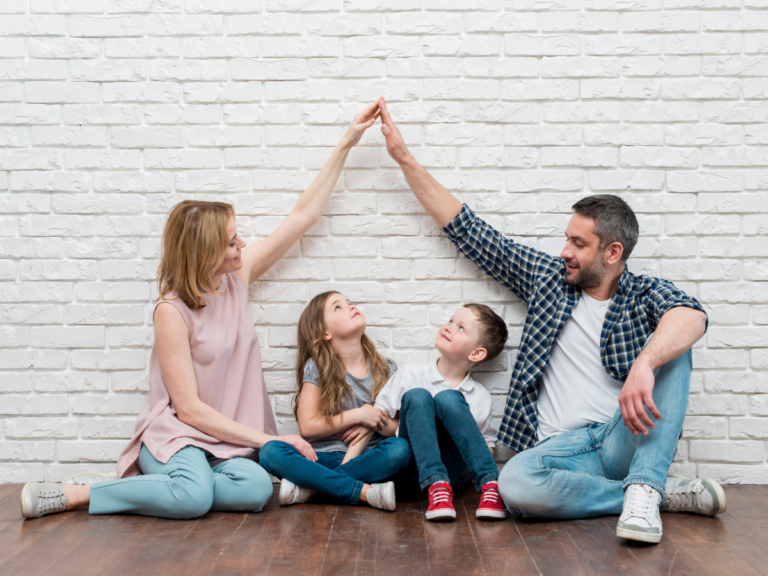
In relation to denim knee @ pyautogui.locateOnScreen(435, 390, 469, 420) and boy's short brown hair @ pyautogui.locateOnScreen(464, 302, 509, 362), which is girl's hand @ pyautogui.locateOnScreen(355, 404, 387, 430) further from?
boy's short brown hair @ pyautogui.locateOnScreen(464, 302, 509, 362)

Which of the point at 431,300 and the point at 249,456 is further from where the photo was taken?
the point at 431,300

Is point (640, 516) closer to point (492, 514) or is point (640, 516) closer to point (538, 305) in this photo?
point (492, 514)

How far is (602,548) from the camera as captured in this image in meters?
1.78

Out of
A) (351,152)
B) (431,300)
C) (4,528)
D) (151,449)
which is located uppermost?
(351,152)

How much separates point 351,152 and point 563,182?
88cm

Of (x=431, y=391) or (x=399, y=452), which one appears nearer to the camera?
(x=399, y=452)

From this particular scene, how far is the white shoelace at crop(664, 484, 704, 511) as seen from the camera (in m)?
2.08

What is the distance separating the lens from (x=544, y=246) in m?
2.54

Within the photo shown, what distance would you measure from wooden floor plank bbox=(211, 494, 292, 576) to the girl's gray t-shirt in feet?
0.91

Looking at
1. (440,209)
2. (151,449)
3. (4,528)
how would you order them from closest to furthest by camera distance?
(4,528), (151,449), (440,209)

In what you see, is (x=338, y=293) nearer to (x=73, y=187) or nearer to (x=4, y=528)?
(x=73, y=187)

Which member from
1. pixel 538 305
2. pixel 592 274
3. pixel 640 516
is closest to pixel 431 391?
pixel 538 305

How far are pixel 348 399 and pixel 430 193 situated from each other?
0.87 meters

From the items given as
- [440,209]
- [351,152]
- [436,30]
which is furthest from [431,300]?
[436,30]
